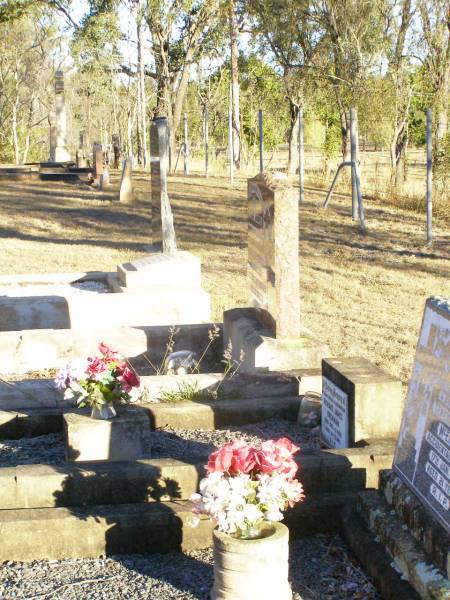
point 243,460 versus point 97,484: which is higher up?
point 243,460

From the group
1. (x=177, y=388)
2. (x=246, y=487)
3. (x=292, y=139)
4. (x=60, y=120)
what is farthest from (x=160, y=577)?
(x=60, y=120)

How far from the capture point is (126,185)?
2038cm

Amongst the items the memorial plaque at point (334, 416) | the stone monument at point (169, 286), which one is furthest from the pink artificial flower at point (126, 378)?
the stone monument at point (169, 286)

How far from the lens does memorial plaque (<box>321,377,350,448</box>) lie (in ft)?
17.6

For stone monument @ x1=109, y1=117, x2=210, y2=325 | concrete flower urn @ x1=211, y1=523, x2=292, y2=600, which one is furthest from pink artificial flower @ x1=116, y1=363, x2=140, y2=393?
stone monument @ x1=109, y1=117, x2=210, y2=325

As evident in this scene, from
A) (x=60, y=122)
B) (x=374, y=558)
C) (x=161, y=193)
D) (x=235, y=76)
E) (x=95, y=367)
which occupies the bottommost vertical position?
(x=374, y=558)

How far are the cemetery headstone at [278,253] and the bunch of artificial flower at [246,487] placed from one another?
330cm

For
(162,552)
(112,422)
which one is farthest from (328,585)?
(112,422)

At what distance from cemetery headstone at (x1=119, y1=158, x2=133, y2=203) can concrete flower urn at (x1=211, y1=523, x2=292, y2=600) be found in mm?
17152

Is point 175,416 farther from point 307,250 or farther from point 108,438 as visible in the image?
point 307,250

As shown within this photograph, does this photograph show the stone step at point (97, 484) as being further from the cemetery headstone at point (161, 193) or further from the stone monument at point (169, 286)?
the cemetery headstone at point (161, 193)

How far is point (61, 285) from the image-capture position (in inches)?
430

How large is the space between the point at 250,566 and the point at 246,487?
1.03ft

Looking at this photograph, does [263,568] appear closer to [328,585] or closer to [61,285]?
[328,585]
